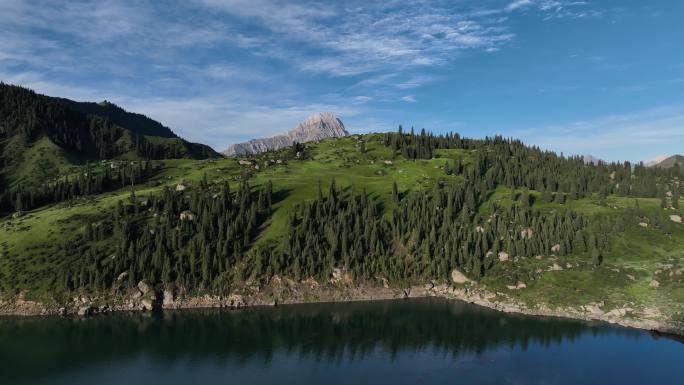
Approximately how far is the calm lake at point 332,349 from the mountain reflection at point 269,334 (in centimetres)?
27

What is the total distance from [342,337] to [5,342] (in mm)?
83213

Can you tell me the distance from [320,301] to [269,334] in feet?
102

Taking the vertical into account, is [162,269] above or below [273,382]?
above

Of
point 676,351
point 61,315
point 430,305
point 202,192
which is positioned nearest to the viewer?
point 676,351

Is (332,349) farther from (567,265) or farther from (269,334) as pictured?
(567,265)

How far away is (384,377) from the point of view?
82812mm

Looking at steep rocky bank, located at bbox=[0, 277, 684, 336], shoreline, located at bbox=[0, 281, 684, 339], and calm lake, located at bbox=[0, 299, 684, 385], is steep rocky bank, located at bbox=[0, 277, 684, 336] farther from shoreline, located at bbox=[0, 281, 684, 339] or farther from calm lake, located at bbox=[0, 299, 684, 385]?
calm lake, located at bbox=[0, 299, 684, 385]

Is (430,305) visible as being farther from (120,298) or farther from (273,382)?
(120,298)

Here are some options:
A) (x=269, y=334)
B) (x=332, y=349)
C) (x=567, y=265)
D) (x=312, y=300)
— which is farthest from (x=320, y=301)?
(x=567, y=265)

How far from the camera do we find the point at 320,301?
139125mm

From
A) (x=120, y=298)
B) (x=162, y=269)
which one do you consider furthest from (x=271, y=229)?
(x=120, y=298)

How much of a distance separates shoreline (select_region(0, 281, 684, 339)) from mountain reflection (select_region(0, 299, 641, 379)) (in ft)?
13.6

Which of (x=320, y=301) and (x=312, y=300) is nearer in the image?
(x=312, y=300)

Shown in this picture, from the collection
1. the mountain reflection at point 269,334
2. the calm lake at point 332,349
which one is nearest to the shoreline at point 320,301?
the mountain reflection at point 269,334
